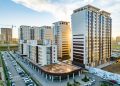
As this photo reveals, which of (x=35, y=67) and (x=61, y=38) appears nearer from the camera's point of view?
(x=35, y=67)

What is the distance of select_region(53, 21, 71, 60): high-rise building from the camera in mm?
67625

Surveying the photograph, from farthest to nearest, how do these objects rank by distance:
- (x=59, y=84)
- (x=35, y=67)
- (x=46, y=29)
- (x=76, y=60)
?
(x=46, y=29) → (x=76, y=60) → (x=35, y=67) → (x=59, y=84)

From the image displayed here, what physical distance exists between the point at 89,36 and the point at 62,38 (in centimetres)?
1978

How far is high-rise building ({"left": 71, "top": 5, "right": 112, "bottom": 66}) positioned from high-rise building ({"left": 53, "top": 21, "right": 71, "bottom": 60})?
12.8 metres

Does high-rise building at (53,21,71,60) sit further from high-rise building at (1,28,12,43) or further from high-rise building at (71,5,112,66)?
high-rise building at (1,28,12,43)

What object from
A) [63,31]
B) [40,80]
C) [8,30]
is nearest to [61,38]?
[63,31]

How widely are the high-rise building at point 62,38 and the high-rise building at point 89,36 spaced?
42.1ft

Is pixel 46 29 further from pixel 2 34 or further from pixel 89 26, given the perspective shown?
pixel 2 34

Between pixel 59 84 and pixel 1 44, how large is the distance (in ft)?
Result: 378

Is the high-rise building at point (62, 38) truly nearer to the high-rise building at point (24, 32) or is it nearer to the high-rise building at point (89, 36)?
the high-rise building at point (89, 36)

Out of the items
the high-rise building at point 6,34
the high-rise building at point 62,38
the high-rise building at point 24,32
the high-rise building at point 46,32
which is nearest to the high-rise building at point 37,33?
the high-rise building at point 46,32

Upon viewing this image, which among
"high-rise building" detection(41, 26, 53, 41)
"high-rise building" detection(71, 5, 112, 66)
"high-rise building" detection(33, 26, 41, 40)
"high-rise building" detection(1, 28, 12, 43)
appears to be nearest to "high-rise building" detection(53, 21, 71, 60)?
"high-rise building" detection(71, 5, 112, 66)

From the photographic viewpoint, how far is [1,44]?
135750 mm

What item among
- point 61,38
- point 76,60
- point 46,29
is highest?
point 46,29
